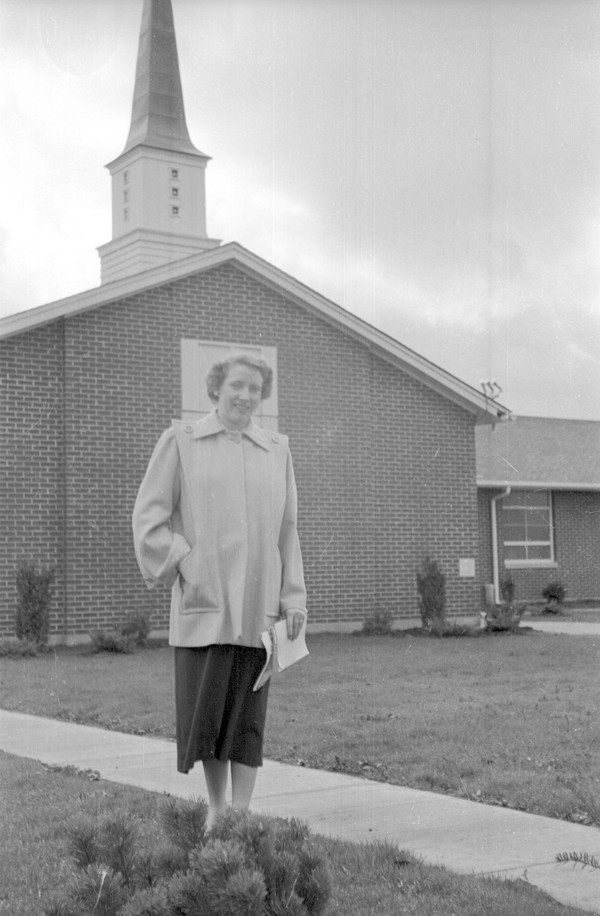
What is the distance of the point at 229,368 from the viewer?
14.9ft

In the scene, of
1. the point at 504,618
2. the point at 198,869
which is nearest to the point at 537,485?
the point at 504,618

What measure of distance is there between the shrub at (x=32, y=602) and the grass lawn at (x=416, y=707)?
559 mm

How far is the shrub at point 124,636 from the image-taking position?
1329cm

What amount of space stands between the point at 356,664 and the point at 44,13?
26.9 feet

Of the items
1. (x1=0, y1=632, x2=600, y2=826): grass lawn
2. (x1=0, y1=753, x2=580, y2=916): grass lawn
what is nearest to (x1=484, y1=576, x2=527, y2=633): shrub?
(x1=0, y1=632, x2=600, y2=826): grass lawn

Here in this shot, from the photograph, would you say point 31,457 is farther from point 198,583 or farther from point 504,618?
point 198,583

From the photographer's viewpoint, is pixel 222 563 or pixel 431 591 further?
pixel 431 591

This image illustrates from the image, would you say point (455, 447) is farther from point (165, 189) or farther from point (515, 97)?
point (165, 189)

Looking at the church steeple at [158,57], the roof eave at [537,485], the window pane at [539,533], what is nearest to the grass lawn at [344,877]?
the church steeple at [158,57]

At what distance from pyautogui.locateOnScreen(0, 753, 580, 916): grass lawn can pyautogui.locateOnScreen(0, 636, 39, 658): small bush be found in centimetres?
744

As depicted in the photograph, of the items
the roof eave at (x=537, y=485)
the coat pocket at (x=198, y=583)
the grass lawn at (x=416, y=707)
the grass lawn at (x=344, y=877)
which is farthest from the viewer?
the roof eave at (x=537, y=485)

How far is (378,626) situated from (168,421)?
12.5 ft

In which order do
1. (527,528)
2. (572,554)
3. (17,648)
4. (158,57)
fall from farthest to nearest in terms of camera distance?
(572,554) < (527,528) < (17,648) < (158,57)

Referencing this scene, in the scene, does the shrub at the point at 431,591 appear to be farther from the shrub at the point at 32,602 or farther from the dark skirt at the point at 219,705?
the dark skirt at the point at 219,705
